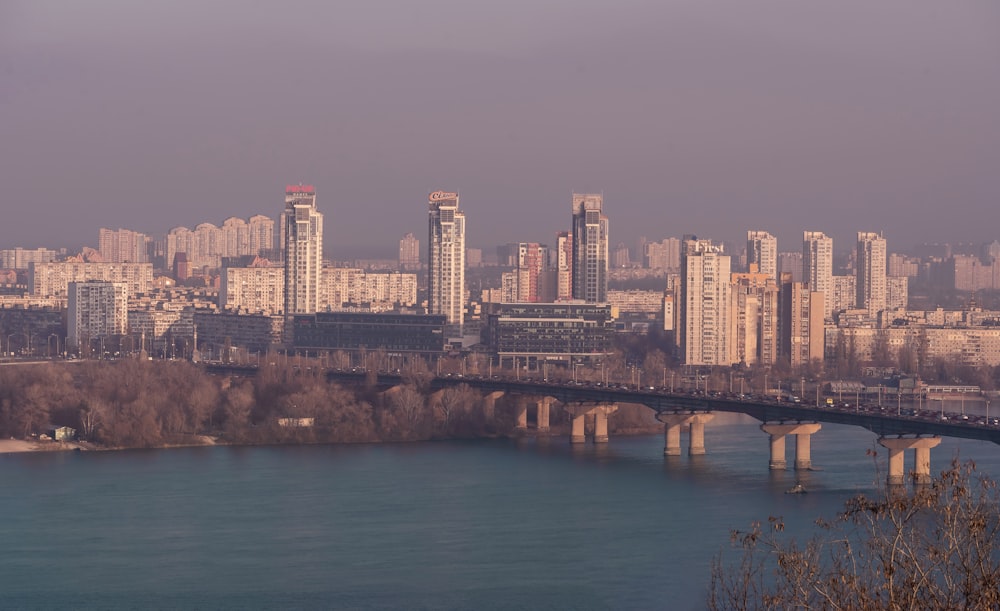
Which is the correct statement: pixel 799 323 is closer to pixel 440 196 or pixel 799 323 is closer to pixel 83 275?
pixel 440 196

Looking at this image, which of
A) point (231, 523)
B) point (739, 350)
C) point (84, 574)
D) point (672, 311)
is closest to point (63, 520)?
point (231, 523)

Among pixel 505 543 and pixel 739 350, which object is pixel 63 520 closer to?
pixel 505 543

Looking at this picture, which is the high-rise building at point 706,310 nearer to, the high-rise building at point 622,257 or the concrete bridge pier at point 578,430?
the concrete bridge pier at point 578,430

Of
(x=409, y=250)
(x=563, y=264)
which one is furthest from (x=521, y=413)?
(x=409, y=250)

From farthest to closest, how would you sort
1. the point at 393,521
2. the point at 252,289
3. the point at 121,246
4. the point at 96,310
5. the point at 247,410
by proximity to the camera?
1. the point at 121,246
2. the point at 252,289
3. the point at 96,310
4. the point at 247,410
5. the point at 393,521

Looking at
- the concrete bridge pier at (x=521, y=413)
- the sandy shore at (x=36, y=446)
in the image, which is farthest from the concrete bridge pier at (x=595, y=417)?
the sandy shore at (x=36, y=446)

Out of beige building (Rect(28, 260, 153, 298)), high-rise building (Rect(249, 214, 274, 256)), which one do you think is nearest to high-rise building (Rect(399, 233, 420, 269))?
high-rise building (Rect(249, 214, 274, 256))

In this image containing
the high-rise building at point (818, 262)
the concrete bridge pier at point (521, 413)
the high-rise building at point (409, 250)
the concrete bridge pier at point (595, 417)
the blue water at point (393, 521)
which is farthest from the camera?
the high-rise building at point (409, 250)

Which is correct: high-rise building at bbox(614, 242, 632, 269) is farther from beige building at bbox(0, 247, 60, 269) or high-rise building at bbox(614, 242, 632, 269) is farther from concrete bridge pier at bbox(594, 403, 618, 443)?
concrete bridge pier at bbox(594, 403, 618, 443)
